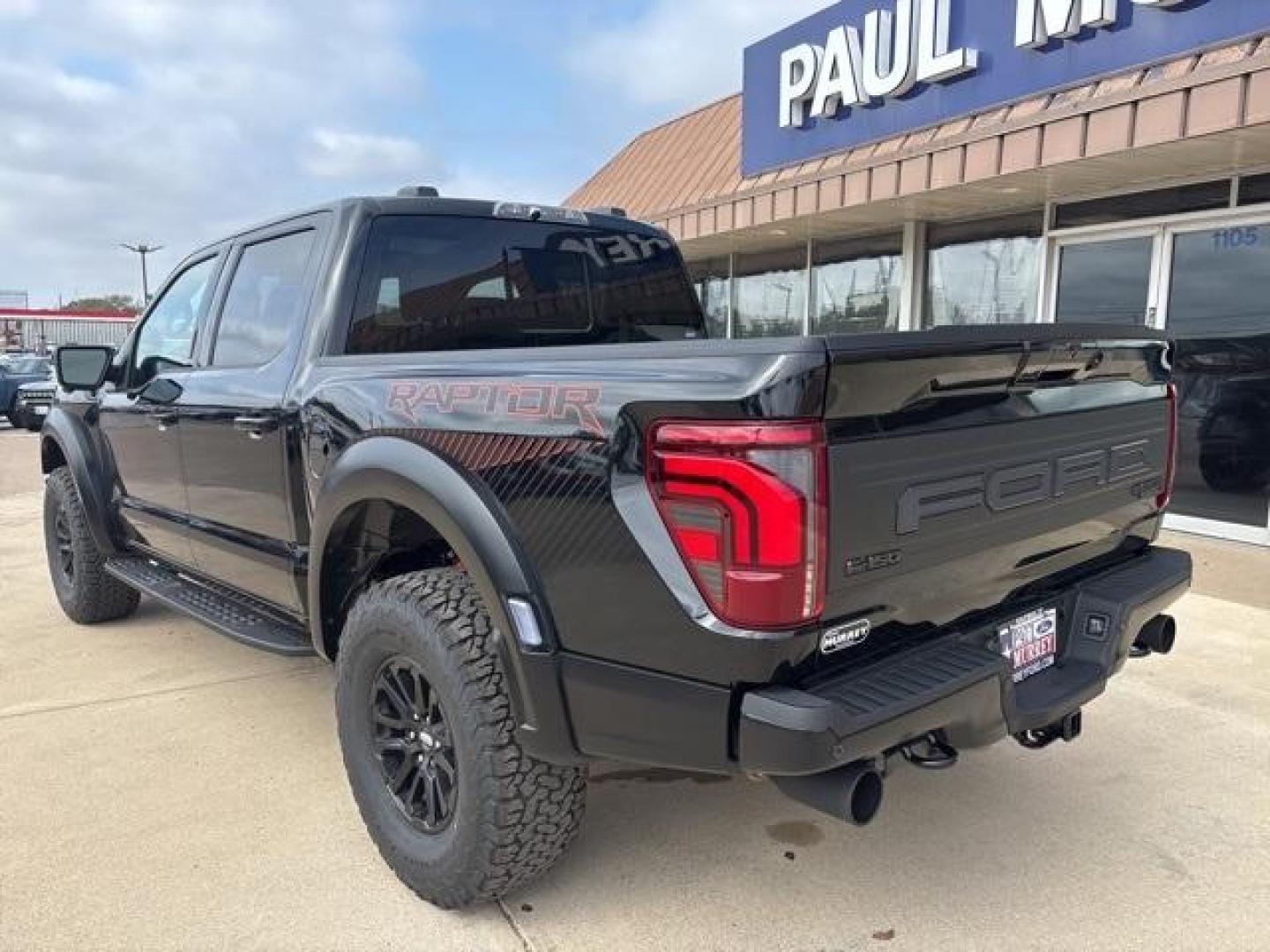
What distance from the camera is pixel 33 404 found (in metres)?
18.0

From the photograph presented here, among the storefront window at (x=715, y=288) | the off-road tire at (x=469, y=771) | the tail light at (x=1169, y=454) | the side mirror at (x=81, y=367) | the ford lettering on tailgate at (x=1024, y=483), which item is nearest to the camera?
the ford lettering on tailgate at (x=1024, y=483)

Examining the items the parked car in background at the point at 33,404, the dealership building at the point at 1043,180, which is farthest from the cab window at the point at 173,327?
the parked car in background at the point at 33,404

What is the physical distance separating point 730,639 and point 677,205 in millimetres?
9398

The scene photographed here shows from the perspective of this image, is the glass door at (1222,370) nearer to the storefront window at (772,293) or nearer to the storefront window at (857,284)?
the storefront window at (857,284)

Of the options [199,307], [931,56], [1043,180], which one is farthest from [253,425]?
[931,56]

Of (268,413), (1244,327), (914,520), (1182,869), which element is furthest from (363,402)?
(1244,327)

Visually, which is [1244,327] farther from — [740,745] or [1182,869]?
[740,745]

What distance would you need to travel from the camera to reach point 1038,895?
2598 mm

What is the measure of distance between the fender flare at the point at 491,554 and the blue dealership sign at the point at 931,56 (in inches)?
224

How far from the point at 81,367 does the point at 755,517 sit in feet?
13.1

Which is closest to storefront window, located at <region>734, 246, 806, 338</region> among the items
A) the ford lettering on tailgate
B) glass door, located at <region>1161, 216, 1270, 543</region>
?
glass door, located at <region>1161, 216, 1270, 543</region>

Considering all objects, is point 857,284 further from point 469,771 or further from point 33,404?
point 33,404

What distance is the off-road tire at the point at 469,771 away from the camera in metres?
2.29

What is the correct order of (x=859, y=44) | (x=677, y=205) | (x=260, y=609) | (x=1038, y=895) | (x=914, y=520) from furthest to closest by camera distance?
(x=677, y=205) → (x=859, y=44) → (x=260, y=609) → (x=1038, y=895) → (x=914, y=520)
